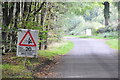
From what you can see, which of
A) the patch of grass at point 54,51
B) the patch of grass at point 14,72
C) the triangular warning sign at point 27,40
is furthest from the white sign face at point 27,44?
the patch of grass at point 54,51

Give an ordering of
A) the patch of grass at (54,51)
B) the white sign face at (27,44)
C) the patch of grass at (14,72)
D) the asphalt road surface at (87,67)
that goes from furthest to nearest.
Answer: the patch of grass at (54,51)
the asphalt road surface at (87,67)
the white sign face at (27,44)
the patch of grass at (14,72)

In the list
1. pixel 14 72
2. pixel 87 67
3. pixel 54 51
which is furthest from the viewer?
pixel 54 51

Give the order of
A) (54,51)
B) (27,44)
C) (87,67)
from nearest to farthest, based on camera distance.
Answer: (27,44)
(87,67)
(54,51)

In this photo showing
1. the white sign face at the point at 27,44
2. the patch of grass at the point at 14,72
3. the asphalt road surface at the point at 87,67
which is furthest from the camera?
the asphalt road surface at the point at 87,67

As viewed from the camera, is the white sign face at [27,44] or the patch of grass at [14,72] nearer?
the patch of grass at [14,72]

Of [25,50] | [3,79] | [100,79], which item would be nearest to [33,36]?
[25,50]

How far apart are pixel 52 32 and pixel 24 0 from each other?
852 cm

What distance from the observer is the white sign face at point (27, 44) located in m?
8.51

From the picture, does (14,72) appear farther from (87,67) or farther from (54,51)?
(54,51)

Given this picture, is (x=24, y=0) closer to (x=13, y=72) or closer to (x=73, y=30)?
(x=13, y=72)

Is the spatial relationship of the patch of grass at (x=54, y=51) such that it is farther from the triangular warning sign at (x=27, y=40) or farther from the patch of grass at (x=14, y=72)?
the triangular warning sign at (x=27, y=40)

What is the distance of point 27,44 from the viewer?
8.52m

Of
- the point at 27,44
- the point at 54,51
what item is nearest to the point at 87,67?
the point at 27,44

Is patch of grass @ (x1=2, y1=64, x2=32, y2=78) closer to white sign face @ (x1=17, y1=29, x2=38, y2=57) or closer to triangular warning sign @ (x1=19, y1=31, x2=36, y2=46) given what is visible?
white sign face @ (x1=17, y1=29, x2=38, y2=57)
